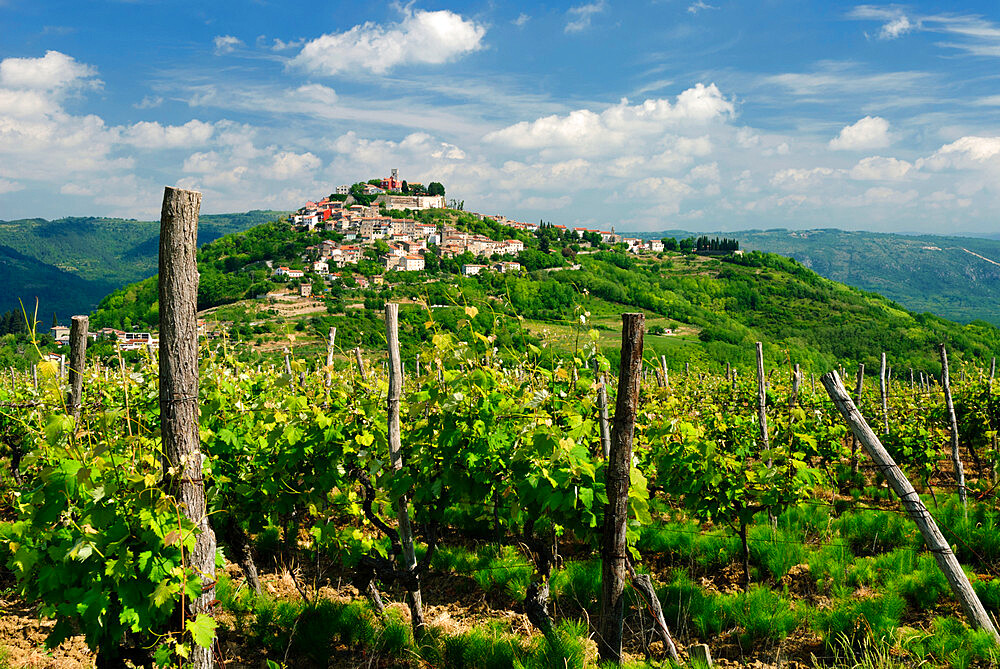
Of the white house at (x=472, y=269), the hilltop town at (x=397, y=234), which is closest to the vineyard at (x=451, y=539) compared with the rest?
the hilltop town at (x=397, y=234)

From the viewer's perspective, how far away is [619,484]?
2.91 metres

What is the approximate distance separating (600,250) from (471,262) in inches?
1397

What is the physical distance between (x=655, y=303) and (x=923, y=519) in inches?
3219

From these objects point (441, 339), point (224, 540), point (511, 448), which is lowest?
point (224, 540)

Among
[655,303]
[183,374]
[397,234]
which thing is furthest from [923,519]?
[397,234]

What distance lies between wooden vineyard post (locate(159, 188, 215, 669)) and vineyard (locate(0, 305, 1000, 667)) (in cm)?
10

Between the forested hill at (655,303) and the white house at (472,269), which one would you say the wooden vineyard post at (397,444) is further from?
the white house at (472,269)

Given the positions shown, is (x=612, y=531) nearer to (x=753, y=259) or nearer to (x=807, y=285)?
(x=807, y=285)

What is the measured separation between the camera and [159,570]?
2.34m

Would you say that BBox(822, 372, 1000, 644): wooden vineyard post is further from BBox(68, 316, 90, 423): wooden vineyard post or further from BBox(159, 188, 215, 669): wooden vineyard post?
BBox(68, 316, 90, 423): wooden vineyard post

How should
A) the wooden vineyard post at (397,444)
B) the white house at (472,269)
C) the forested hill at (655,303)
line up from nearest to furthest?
the wooden vineyard post at (397,444)
the forested hill at (655,303)
the white house at (472,269)

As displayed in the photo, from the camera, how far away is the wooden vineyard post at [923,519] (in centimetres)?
329

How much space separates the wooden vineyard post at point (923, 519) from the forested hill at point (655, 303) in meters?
38.0

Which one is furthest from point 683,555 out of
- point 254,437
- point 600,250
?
point 600,250
